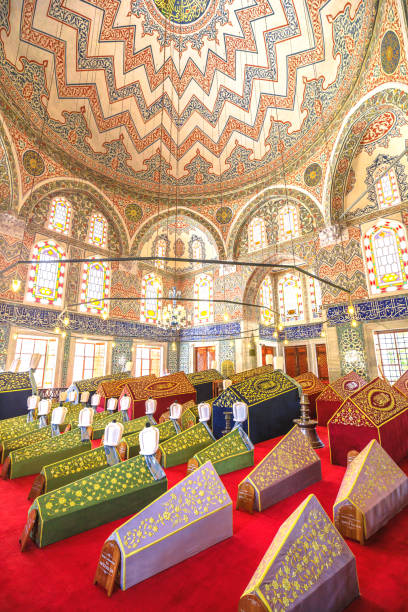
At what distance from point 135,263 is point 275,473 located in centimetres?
1046

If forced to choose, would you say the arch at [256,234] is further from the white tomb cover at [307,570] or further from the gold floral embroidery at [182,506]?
the white tomb cover at [307,570]

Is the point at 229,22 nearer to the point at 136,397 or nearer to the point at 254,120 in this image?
the point at 254,120

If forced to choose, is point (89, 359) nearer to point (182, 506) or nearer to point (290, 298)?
point (290, 298)

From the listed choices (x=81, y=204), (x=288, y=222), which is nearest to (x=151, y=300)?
(x=81, y=204)

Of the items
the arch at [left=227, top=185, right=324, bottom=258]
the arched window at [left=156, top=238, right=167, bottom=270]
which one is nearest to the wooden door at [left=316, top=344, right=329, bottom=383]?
the arch at [left=227, top=185, right=324, bottom=258]

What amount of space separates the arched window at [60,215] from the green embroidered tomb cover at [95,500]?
9334 millimetres

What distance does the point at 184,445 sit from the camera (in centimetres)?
321

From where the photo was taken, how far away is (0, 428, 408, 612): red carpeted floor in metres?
1.22

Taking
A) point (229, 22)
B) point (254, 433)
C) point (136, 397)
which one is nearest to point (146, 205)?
point (229, 22)

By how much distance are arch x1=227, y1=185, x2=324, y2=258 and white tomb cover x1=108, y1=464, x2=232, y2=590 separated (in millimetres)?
8995

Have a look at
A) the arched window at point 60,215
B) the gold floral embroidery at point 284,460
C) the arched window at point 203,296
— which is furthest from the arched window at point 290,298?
the gold floral embroidery at point 284,460

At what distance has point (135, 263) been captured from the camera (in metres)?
11.7

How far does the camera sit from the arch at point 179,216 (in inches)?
454

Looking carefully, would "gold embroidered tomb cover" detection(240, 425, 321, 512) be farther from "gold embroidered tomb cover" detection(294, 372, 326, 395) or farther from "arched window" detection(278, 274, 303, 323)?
"arched window" detection(278, 274, 303, 323)
